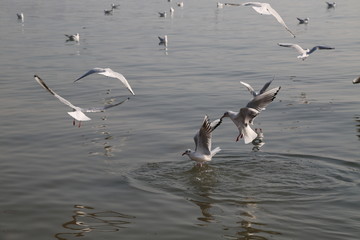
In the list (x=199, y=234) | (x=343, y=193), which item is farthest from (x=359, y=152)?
(x=199, y=234)

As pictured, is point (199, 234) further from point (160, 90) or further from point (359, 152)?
point (160, 90)

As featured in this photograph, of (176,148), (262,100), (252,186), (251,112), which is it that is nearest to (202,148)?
(251,112)

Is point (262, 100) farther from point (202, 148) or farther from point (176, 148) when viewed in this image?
point (176, 148)

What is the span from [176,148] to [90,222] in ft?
16.0

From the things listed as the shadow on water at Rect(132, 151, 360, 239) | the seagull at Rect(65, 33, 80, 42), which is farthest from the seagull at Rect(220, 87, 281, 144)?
the seagull at Rect(65, 33, 80, 42)

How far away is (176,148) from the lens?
51.8ft

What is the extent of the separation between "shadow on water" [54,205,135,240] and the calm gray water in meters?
0.02

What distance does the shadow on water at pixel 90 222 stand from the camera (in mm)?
10883

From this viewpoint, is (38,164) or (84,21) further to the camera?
(84,21)

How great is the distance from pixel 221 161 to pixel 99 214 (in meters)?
3.91

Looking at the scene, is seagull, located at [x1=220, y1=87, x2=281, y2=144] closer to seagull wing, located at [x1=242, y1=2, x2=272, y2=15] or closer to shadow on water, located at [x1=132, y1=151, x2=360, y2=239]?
shadow on water, located at [x1=132, y1=151, x2=360, y2=239]

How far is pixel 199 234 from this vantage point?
10.8 meters

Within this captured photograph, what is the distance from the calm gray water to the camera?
11.3 metres

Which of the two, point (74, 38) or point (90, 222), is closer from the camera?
point (90, 222)
